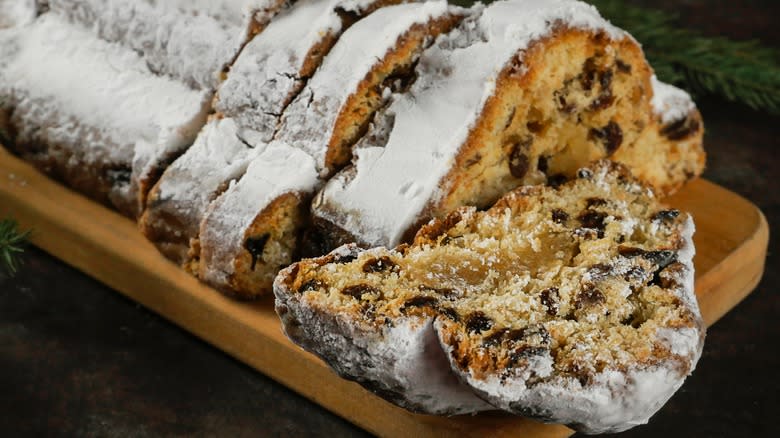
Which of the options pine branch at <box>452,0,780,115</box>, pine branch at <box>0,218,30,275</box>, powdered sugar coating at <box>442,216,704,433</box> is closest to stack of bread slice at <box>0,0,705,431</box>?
powdered sugar coating at <box>442,216,704,433</box>

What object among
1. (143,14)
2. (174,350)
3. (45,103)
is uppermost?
(143,14)

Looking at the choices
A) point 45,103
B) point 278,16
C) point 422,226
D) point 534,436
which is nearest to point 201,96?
point 278,16

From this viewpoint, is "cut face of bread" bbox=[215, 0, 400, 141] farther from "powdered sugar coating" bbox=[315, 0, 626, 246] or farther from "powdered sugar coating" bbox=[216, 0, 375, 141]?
"powdered sugar coating" bbox=[315, 0, 626, 246]

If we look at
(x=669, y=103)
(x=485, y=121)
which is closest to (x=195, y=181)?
(x=485, y=121)

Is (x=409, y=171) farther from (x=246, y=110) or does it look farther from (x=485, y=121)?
(x=246, y=110)

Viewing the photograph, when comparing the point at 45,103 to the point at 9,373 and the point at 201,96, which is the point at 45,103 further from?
the point at 9,373

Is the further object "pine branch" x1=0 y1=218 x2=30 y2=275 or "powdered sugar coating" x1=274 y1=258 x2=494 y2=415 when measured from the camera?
"pine branch" x1=0 y1=218 x2=30 y2=275
